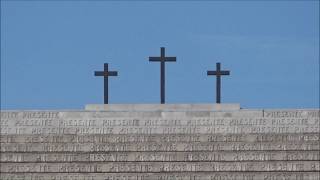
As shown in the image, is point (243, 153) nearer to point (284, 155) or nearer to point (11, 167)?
point (284, 155)

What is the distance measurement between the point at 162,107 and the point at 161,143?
1306 millimetres

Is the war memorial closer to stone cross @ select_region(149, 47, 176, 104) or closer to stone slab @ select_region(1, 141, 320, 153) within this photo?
stone slab @ select_region(1, 141, 320, 153)

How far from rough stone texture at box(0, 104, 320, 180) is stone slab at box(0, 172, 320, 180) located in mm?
27

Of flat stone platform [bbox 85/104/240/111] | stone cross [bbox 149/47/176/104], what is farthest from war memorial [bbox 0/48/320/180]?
stone cross [bbox 149/47/176/104]

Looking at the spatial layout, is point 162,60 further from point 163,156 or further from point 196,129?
point 163,156

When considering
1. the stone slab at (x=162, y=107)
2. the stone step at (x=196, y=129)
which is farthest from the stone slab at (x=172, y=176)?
the stone slab at (x=162, y=107)

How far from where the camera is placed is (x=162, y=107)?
112 ft

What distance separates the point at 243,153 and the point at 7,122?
662 cm

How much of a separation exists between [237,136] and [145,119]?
2585 millimetres

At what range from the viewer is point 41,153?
33250 mm

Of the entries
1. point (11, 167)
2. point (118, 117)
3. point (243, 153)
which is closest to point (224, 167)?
point (243, 153)

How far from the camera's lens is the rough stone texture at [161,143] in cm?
3275

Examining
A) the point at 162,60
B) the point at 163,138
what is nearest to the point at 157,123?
the point at 163,138

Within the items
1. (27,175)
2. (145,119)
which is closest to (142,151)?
(145,119)
